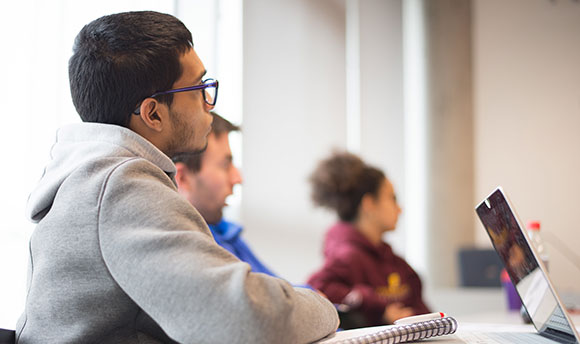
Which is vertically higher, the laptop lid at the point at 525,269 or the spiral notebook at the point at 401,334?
the laptop lid at the point at 525,269

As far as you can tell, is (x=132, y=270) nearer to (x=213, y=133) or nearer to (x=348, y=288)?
(x=213, y=133)

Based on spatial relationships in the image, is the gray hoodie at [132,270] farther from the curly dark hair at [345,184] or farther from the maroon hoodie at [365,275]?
the curly dark hair at [345,184]

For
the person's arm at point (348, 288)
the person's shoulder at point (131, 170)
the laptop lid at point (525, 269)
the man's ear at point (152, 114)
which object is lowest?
the person's arm at point (348, 288)

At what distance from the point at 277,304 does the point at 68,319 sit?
1.10 feet

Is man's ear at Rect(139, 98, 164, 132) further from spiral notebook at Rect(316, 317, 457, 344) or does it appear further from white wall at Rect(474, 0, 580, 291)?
white wall at Rect(474, 0, 580, 291)

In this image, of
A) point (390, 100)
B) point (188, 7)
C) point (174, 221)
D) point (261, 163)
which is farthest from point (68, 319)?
point (390, 100)

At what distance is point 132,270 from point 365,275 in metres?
2.06

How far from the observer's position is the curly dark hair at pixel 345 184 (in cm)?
300

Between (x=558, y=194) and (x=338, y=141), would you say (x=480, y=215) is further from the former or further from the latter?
(x=558, y=194)

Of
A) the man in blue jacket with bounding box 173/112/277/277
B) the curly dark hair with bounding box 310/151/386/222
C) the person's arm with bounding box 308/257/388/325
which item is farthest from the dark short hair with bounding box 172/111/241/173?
the curly dark hair with bounding box 310/151/386/222

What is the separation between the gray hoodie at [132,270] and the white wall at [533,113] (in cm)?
442

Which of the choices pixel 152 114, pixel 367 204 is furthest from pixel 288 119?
pixel 152 114

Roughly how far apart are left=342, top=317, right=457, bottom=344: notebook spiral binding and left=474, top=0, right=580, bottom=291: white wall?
4240 mm

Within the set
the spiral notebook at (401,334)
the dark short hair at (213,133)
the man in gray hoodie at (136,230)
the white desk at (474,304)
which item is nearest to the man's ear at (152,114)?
the man in gray hoodie at (136,230)
